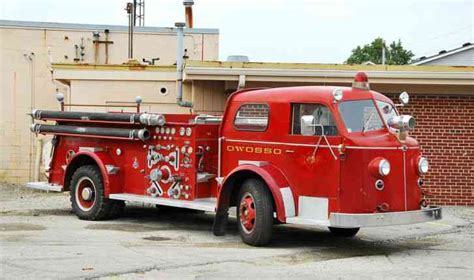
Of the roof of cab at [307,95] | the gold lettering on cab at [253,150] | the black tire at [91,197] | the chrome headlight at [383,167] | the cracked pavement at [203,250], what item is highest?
the roof of cab at [307,95]

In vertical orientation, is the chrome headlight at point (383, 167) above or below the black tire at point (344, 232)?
above

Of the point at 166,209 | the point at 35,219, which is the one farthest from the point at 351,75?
the point at 35,219

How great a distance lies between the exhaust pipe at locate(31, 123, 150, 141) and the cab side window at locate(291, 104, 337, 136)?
8.96 ft

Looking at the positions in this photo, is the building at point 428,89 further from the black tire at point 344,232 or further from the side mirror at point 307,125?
the side mirror at point 307,125

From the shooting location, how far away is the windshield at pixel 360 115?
360 inches

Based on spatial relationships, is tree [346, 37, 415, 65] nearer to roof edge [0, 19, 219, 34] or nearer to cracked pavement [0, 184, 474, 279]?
roof edge [0, 19, 219, 34]

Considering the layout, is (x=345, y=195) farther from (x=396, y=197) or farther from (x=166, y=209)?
(x=166, y=209)

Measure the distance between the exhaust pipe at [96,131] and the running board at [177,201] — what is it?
37.2 inches

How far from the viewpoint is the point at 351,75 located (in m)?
14.5

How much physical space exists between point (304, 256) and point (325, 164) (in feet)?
3.96

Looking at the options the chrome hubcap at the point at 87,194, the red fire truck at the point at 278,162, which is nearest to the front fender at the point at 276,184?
the red fire truck at the point at 278,162

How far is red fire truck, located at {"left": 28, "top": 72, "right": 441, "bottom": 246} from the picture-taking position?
349 inches

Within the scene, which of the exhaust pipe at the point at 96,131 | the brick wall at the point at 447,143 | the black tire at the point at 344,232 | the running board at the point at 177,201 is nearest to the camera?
the running board at the point at 177,201

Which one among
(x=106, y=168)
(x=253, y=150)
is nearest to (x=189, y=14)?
(x=106, y=168)
